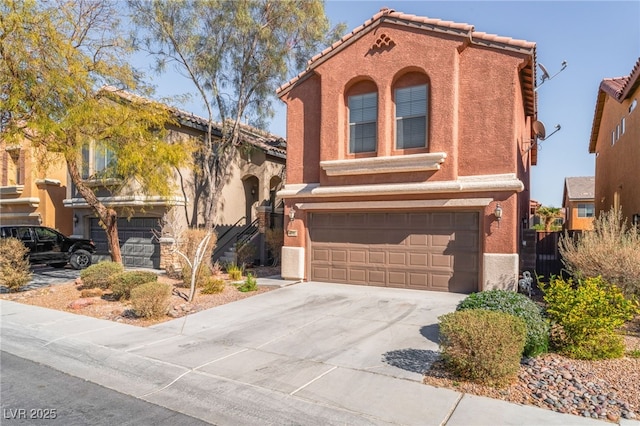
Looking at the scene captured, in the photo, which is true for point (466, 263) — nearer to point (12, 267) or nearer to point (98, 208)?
point (98, 208)

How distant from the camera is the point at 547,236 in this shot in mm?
12812

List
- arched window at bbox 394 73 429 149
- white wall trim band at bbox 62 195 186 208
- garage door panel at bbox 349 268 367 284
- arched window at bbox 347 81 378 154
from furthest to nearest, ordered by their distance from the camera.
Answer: white wall trim band at bbox 62 195 186 208, garage door panel at bbox 349 268 367 284, arched window at bbox 347 81 378 154, arched window at bbox 394 73 429 149

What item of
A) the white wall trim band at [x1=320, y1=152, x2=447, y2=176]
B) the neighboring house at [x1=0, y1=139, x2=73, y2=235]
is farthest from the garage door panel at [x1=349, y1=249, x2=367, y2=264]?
the neighboring house at [x1=0, y1=139, x2=73, y2=235]

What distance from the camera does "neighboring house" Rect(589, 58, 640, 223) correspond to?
1394 cm

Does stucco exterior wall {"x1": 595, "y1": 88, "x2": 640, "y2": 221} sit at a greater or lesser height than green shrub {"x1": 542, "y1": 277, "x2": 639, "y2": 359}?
greater

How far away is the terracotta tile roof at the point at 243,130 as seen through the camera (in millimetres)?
14062

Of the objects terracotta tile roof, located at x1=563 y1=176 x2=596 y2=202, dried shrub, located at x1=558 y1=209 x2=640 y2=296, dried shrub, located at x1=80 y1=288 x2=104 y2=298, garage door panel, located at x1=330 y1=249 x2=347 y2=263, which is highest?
terracotta tile roof, located at x1=563 y1=176 x2=596 y2=202

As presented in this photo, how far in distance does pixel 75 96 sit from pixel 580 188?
4019 centimetres

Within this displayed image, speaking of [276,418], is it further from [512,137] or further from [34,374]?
[512,137]

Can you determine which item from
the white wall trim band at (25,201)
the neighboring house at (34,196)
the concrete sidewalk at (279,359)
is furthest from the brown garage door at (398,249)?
the white wall trim band at (25,201)

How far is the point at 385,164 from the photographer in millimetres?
11562

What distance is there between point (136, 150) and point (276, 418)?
10884 millimetres

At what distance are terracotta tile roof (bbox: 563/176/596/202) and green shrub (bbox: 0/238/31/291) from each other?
39.1 metres

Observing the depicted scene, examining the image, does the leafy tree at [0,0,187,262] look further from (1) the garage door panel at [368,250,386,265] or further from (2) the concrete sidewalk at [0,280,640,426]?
(1) the garage door panel at [368,250,386,265]
